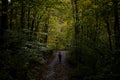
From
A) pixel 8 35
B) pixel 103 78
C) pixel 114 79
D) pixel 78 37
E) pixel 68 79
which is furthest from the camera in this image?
pixel 78 37

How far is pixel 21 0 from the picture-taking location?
13000mm

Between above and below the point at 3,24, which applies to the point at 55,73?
below

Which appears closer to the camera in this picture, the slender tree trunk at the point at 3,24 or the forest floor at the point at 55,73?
the slender tree trunk at the point at 3,24

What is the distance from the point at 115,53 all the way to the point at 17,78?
20.3 ft

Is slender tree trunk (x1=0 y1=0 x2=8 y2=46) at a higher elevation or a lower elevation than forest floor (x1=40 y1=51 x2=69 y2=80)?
higher

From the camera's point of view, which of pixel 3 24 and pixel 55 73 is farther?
pixel 55 73

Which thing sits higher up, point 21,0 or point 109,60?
point 21,0

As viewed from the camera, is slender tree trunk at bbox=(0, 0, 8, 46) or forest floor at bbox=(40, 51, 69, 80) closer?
slender tree trunk at bbox=(0, 0, 8, 46)

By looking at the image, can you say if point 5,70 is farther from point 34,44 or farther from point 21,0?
point 21,0

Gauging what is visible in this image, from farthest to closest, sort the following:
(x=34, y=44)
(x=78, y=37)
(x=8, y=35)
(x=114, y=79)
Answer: (x=78, y=37) → (x=34, y=44) → (x=8, y=35) → (x=114, y=79)

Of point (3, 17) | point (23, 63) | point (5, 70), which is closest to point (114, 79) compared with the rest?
point (23, 63)

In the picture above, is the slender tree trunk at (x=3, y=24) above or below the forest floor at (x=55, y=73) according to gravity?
above

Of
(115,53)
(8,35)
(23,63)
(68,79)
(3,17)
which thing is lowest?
(68,79)

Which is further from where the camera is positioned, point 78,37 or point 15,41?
point 78,37
